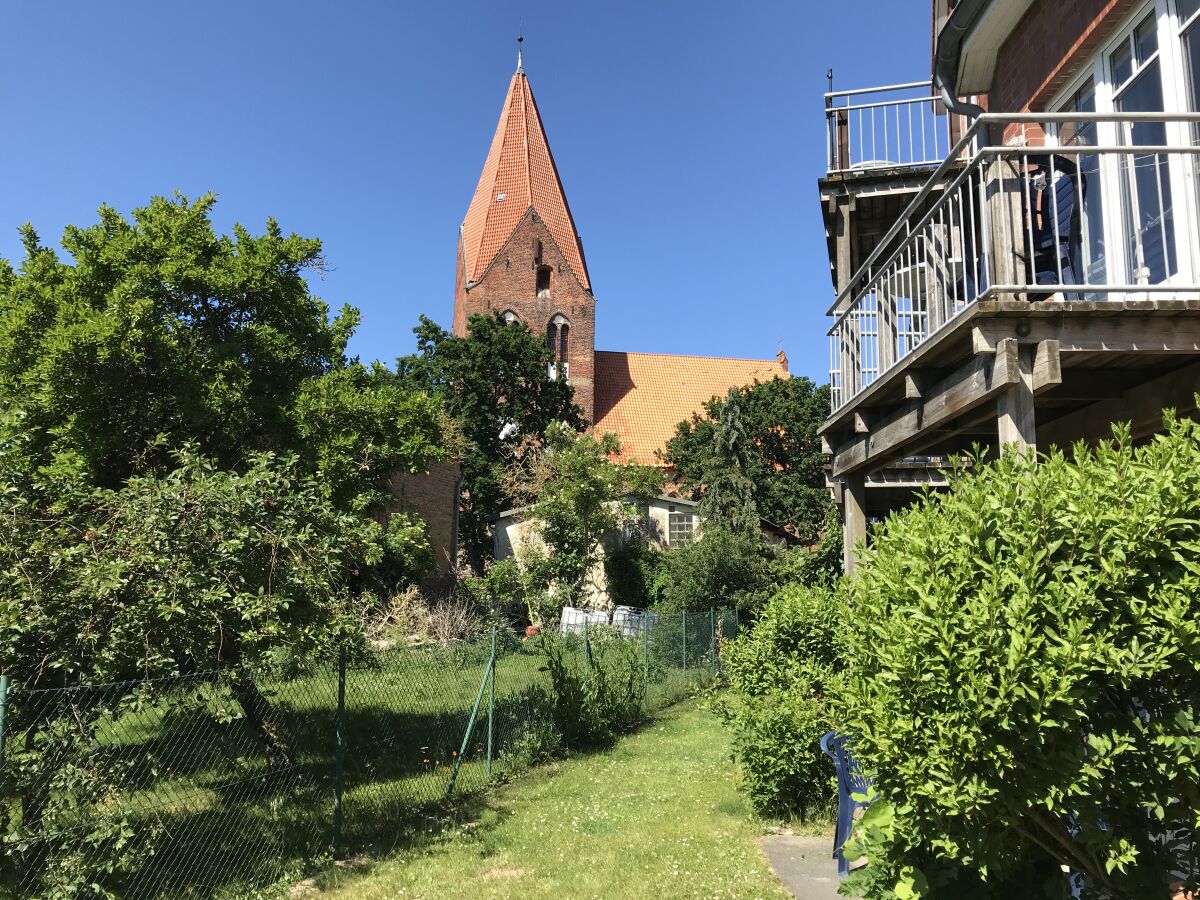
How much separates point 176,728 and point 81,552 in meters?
1.41

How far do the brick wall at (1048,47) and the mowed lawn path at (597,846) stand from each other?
7211 mm

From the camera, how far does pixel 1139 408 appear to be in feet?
20.4

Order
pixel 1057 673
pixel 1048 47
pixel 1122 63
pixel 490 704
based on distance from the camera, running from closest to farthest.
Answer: pixel 1057 673
pixel 1122 63
pixel 1048 47
pixel 490 704

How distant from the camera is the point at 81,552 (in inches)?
227

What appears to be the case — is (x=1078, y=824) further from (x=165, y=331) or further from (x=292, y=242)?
(x=292, y=242)

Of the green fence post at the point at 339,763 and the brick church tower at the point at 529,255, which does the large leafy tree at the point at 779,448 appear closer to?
the brick church tower at the point at 529,255

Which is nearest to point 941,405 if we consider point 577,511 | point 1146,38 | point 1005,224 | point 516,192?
point 1005,224

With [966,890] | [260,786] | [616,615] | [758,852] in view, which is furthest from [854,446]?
[616,615]

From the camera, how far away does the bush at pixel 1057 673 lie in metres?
2.81

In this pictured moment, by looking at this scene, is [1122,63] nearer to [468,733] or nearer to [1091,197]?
[1091,197]

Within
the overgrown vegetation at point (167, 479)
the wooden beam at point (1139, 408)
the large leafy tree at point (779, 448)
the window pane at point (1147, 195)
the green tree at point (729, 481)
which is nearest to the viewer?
the overgrown vegetation at point (167, 479)

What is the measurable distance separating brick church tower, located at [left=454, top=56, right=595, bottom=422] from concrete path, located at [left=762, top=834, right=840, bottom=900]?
115 ft

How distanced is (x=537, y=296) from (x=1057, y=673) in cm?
4217

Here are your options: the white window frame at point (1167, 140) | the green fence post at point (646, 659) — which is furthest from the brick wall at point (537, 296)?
the white window frame at point (1167, 140)
